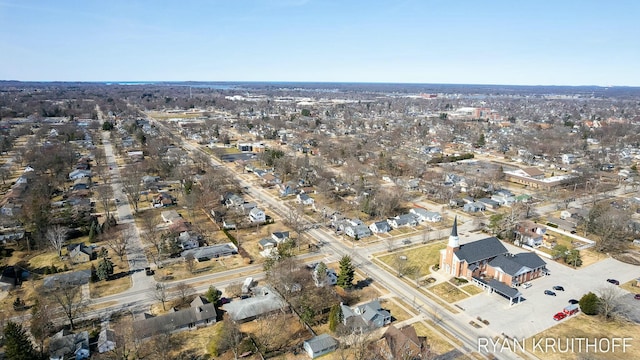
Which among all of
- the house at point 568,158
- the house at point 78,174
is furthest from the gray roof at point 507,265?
the house at point 78,174

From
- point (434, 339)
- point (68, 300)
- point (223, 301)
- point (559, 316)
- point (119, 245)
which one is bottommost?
point (223, 301)

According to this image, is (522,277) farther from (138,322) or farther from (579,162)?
(579,162)

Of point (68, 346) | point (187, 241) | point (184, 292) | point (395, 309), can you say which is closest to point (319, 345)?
point (395, 309)

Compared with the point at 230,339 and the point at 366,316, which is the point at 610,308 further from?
the point at 230,339

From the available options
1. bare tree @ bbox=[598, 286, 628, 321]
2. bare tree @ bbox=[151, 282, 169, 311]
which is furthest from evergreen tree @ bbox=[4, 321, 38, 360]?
bare tree @ bbox=[598, 286, 628, 321]

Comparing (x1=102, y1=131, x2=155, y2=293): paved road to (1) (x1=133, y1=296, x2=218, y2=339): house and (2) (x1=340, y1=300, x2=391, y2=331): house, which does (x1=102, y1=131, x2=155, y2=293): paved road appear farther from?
(2) (x1=340, y1=300, x2=391, y2=331): house

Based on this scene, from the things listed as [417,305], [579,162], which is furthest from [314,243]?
[579,162]

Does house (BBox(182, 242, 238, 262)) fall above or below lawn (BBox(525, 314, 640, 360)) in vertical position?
above
